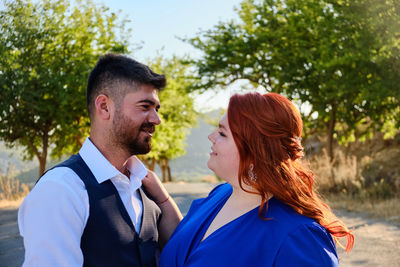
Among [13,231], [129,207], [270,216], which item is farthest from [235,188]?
[13,231]

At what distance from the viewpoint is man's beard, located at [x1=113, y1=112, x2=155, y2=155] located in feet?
8.20

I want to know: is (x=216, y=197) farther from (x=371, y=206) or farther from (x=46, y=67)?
(x=46, y=67)

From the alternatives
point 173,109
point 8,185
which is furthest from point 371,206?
point 173,109

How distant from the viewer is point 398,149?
1758 centimetres

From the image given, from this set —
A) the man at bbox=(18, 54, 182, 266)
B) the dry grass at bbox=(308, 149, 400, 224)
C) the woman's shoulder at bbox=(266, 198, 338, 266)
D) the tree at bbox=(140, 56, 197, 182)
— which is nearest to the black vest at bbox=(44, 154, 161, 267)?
the man at bbox=(18, 54, 182, 266)

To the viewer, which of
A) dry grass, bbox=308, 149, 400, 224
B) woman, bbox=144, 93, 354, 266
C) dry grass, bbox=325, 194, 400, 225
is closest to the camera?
woman, bbox=144, 93, 354, 266

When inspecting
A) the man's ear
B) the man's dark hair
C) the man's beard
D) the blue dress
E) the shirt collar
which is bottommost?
the blue dress

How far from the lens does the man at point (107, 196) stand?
6.37ft

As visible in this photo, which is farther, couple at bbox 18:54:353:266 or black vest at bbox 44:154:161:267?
black vest at bbox 44:154:161:267

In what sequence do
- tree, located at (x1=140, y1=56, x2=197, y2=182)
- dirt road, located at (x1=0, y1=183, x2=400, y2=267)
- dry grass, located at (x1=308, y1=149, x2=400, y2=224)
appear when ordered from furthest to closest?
tree, located at (x1=140, y1=56, x2=197, y2=182)
dry grass, located at (x1=308, y1=149, x2=400, y2=224)
dirt road, located at (x1=0, y1=183, x2=400, y2=267)

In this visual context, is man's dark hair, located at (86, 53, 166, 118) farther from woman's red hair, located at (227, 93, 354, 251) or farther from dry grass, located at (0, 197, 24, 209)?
dry grass, located at (0, 197, 24, 209)

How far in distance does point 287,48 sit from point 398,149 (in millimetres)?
6718

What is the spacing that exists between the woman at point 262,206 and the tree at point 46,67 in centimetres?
1246

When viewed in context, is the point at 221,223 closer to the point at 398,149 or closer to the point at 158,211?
the point at 158,211
